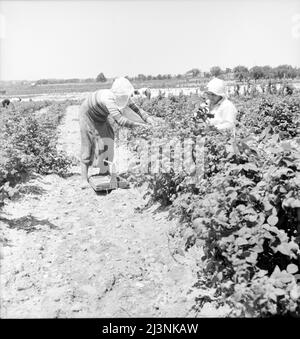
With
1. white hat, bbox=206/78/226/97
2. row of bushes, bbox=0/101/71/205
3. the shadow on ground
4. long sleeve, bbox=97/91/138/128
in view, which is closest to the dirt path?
the shadow on ground

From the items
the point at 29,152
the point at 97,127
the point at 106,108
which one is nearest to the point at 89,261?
the point at 106,108

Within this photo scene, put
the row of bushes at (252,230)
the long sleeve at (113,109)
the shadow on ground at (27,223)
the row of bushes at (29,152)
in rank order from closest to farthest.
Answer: the row of bushes at (252,230), the shadow on ground at (27,223), the long sleeve at (113,109), the row of bushes at (29,152)

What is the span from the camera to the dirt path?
2869 mm

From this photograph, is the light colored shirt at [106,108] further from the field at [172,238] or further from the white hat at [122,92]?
the field at [172,238]

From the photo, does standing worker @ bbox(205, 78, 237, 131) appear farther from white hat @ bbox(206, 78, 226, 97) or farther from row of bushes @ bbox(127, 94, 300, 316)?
row of bushes @ bbox(127, 94, 300, 316)

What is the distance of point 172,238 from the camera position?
3746 millimetres

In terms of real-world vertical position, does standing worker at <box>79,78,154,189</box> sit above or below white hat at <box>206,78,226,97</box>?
below

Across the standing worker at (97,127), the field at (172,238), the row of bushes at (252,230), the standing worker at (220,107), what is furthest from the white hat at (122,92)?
the row of bushes at (252,230)

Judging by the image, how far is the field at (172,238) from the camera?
2381mm

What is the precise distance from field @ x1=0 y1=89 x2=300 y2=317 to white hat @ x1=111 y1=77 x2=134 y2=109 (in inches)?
18.2

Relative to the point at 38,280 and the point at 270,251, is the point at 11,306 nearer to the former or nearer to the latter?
the point at 38,280

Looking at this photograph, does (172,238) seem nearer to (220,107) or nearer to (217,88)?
(220,107)

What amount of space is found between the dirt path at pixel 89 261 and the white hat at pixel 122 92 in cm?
104

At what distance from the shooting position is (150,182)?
4414 mm
